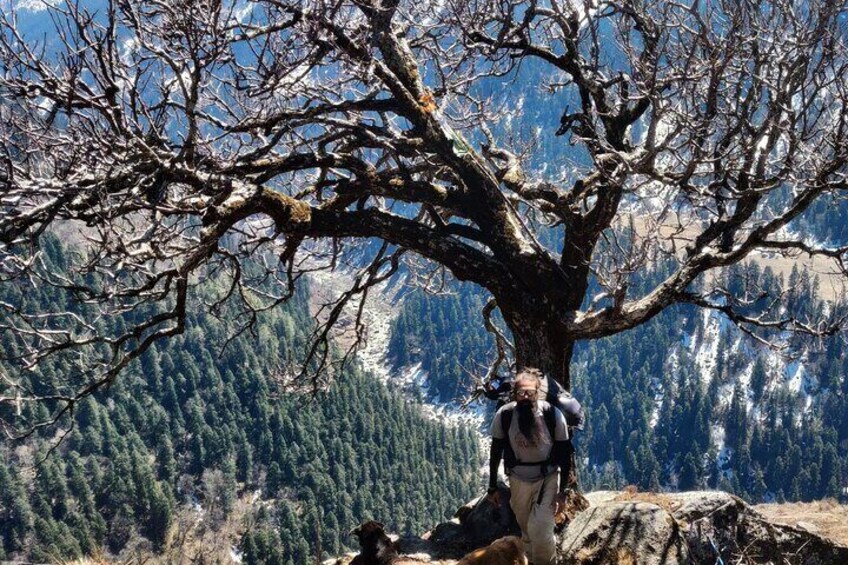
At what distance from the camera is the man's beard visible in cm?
716

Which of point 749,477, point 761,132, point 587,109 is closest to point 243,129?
point 587,109

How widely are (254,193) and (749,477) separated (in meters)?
158

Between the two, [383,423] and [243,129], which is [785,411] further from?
[243,129]

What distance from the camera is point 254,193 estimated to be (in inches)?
304

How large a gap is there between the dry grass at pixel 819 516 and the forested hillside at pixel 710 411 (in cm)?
11994

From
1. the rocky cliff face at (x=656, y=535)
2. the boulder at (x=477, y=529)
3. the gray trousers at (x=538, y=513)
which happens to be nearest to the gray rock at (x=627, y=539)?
the rocky cliff face at (x=656, y=535)

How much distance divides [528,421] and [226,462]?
13464 cm

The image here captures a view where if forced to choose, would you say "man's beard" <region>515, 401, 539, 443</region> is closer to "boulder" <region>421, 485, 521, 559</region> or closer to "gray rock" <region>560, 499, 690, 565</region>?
"gray rock" <region>560, 499, 690, 565</region>

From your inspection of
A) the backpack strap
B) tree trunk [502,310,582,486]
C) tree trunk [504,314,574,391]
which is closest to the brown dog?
the backpack strap

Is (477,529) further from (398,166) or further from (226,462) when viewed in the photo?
(226,462)

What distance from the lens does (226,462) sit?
132 m

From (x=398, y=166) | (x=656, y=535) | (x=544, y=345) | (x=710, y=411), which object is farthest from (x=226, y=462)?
(x=656, y=535)

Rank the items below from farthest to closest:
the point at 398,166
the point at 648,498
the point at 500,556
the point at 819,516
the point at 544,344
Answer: the point at 819,516 → the point at 648,498 → the point at 398,166 → the point at 544,344 → the point at 500,556

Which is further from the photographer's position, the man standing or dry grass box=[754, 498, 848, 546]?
dry grass box=[754, 498, 848, 546]
